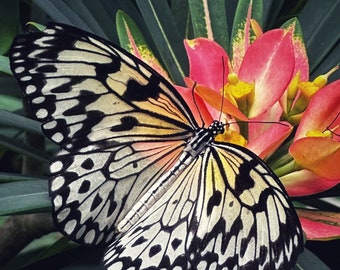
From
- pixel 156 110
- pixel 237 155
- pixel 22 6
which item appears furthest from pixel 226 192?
pixel 22 6

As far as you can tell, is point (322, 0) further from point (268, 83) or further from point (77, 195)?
point (77, 195)

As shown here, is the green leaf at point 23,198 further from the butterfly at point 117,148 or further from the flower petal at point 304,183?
the flower petal at point 304,183

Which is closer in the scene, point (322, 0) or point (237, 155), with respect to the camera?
point (237, 155)

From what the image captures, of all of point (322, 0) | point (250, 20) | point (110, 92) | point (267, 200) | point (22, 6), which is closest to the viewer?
point (267, 200)

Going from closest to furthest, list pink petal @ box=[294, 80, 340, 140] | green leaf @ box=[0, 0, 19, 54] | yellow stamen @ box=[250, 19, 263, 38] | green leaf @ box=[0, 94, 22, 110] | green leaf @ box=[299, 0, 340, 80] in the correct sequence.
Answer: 1. pink petal @ box=[294, 80, 340, 140]
2. yellow stamen @ box=[250, 19, 263, 38]
3. green leaf @ box=[299, 0, 340, 80]
4. green leaf @ box=[0, 0, 19, 54]
5. green leaf @ box=[0, 94, 22, 110]

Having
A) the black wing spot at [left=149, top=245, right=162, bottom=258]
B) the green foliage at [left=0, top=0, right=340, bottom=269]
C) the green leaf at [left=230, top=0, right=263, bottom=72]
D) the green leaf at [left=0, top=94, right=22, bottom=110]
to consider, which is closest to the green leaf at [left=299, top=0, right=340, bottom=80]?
the green foliage at [left=0, top=0, right=340, bottom=269]

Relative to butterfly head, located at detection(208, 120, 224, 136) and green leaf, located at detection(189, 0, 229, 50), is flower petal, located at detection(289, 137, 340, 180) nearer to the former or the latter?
butterfly head, located at detection(208, 120, 224, 136)
